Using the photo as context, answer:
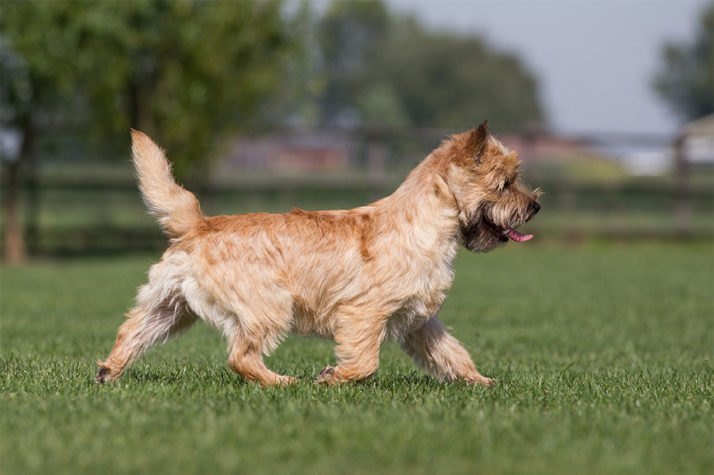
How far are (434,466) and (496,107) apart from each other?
94270 millimetres

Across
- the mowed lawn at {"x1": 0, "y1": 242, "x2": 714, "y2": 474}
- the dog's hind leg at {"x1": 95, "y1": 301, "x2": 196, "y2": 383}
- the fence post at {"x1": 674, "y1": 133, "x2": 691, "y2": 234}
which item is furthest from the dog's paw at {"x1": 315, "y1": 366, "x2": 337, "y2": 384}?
the fence post at {"x1": 674, "y1": 133, "x2": 691, "y2": 234}

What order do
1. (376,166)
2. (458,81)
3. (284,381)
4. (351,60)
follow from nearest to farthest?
1. (284,381)
2. (376,166)
3. (458,81)
4. (351,60)

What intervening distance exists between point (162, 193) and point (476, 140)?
1978 millimetres

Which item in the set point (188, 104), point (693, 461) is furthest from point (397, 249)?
point (188, 104)

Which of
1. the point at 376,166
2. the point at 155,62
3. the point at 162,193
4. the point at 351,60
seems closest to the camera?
the point at 162,193

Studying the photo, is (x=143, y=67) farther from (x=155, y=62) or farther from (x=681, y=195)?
(x=681, y=195)

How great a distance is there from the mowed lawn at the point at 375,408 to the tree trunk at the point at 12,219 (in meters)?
10.2

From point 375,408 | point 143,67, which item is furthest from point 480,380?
point 143,67

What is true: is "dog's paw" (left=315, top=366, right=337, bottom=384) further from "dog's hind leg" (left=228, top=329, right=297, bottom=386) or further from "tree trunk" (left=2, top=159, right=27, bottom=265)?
"tree trunk" (left=2, top=159, right=27, bottom=265)

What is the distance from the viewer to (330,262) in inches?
219

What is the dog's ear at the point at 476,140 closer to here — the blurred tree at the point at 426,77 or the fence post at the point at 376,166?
the fence post at the point at 376,166

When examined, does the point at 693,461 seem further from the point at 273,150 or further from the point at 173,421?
the point at 273,150

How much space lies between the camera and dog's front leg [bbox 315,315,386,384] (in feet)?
Answer: 17.9

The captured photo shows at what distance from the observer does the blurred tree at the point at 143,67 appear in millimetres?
18531
